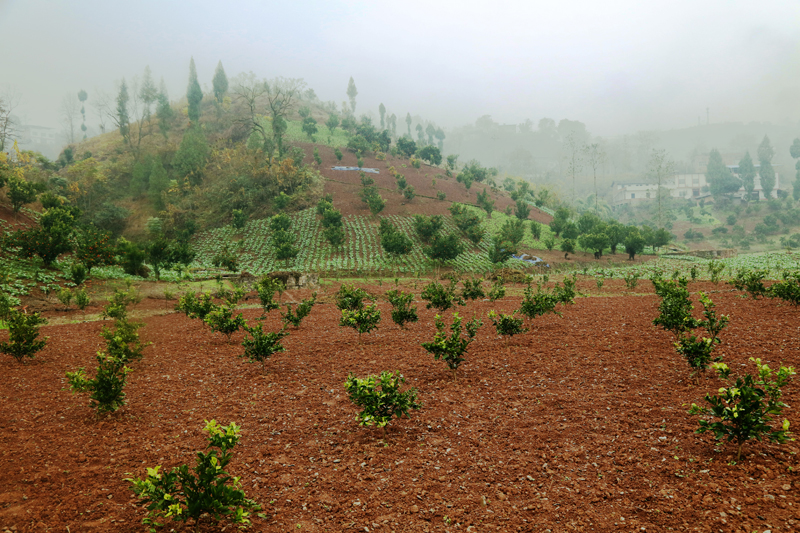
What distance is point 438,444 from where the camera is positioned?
5590 mm

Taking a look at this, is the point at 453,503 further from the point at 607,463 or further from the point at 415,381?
the point at 415,381

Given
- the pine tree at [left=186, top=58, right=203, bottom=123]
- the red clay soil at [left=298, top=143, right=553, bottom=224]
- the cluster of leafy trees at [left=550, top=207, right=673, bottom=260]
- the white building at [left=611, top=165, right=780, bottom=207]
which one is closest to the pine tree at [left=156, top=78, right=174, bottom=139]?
the pine tree at [left=186, top=58, right=203, bottom=123]

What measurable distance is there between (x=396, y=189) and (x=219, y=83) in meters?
72.1

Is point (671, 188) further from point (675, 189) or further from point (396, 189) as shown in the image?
point (396, 189)

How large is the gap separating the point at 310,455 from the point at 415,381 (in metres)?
3.27

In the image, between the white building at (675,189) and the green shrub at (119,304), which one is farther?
the white building at (675,189)

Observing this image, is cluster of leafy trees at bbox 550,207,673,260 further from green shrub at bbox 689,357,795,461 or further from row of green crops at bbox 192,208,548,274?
green shrub at bbox 689,357,795,461

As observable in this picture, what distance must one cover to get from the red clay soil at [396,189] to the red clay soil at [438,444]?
4585 cm

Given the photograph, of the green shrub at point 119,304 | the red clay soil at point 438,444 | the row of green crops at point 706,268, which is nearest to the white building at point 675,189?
the row of green crops at point 706,268

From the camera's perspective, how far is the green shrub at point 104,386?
20.2 ft

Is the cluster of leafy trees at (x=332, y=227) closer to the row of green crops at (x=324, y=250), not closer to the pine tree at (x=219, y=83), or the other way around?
the row of green crops at (x=324, y=250)

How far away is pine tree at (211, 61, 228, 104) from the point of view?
10006 cm

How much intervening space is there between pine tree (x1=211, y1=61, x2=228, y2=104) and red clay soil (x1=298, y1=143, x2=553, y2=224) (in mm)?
39195

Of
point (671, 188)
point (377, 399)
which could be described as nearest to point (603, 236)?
point (377, 399)
